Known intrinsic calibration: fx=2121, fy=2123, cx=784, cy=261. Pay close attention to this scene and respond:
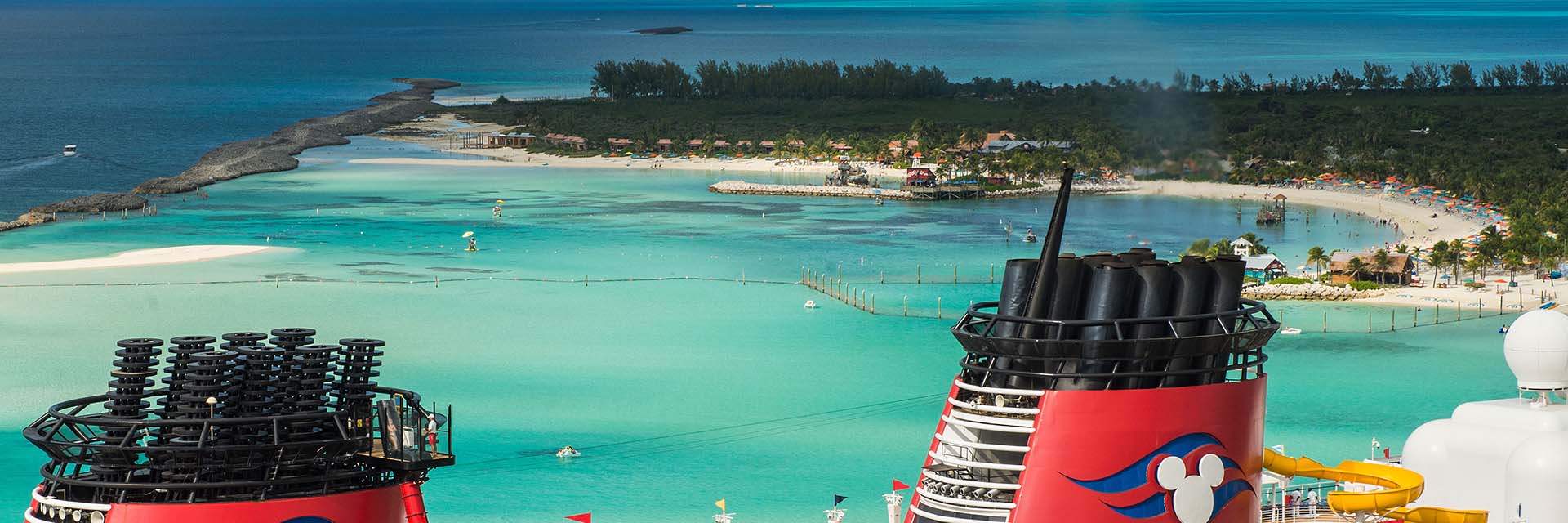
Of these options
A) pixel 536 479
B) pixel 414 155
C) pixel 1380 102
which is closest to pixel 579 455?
pixel 536 479

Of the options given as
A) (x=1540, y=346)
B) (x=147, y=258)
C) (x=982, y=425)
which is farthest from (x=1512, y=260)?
(x=982, y=425)

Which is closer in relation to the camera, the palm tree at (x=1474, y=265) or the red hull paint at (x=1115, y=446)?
the red hull paint at (x=1115, y=446)

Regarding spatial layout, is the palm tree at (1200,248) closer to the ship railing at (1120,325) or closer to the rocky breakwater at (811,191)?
the rocky breakwater at (811,191)

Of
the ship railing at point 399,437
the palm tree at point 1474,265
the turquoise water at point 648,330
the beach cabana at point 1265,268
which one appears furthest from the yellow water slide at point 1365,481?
the palm tree at point 1474,265

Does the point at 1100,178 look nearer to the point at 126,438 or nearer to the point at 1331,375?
the point at 1331,375

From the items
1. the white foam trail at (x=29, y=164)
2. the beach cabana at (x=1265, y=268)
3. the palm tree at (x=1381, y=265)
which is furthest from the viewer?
the white foam trail at (x=29, y=164)

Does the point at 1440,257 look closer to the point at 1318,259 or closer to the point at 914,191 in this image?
the point at 1318,259
